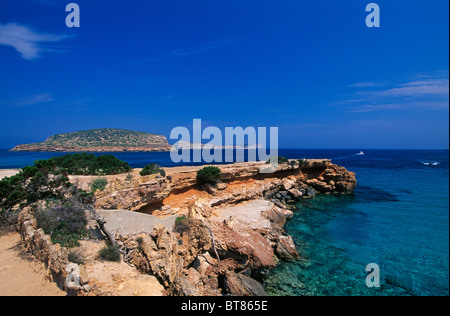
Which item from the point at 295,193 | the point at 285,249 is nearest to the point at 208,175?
the point at 285,249

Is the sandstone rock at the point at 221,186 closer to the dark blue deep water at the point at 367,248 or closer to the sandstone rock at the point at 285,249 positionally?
the dark blue deep water at the point at 367,248

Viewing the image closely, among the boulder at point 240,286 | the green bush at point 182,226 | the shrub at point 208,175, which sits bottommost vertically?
the boulder at point 240,286

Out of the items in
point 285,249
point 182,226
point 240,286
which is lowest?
point 285,249

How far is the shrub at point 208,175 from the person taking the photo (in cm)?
1734

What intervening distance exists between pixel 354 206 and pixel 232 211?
13431mm

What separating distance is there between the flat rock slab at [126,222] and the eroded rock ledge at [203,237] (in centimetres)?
39

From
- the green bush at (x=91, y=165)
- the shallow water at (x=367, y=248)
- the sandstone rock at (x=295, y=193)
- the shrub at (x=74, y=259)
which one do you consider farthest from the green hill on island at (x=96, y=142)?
the shrub at (x=74, y=259)

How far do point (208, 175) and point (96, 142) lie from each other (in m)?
96.5

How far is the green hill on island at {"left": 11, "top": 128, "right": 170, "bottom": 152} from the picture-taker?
87656 millimetres

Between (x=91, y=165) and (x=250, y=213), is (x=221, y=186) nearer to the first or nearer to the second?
(x=250, y=213)

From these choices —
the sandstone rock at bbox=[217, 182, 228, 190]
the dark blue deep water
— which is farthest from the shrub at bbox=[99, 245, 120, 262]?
the sandstone rock at bbox=[217, 182, 228, 190]

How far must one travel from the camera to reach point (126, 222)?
9.00 metres
